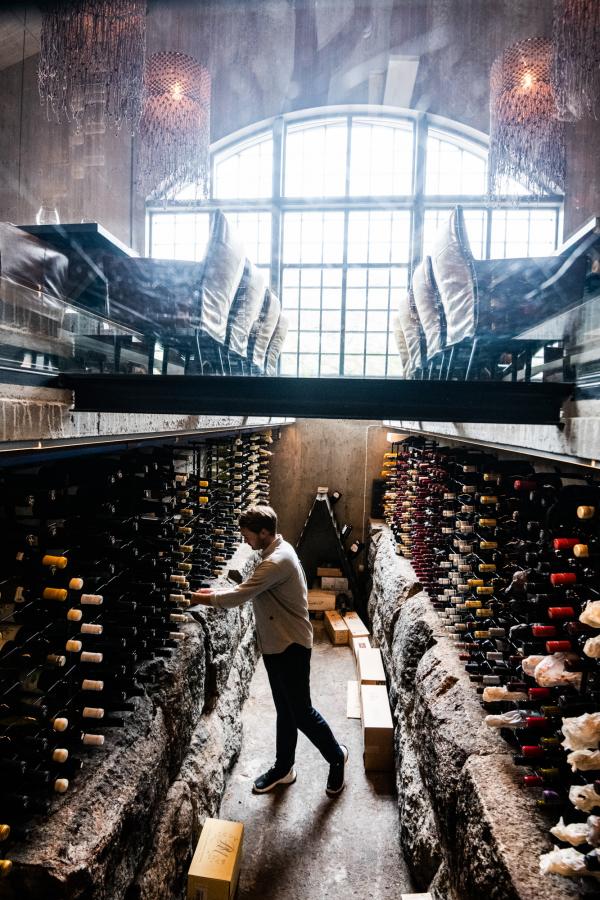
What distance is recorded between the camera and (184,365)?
264cm

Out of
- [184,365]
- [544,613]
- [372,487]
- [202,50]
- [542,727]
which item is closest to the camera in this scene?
[542,727]

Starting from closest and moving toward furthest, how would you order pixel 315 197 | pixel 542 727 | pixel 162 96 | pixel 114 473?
pixel 542 727
pixel 114 473
pixel 162 96
pixel 315 197

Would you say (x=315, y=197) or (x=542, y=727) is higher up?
(x=315, y=197)

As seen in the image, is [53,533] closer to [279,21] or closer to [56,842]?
[56,842]

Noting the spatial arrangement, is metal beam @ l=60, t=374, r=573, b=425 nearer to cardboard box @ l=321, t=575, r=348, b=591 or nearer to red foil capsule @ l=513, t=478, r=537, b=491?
red foil capsule @ l=513, t=478, r=537, b=491

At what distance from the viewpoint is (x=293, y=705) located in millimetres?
2902

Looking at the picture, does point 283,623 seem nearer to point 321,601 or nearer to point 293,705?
point 293,705

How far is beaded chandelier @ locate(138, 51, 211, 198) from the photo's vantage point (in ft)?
10.6

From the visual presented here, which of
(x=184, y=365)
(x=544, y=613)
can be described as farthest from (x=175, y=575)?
(x=544, y=613)

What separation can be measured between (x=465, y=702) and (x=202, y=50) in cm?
683

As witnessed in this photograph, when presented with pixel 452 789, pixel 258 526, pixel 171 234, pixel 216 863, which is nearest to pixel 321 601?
pixel 258 526

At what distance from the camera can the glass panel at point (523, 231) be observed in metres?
7.26

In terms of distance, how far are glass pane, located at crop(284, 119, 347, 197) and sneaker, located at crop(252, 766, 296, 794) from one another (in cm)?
730

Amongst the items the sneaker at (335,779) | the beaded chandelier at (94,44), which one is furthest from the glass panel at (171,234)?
the sneaker at (335,779)
